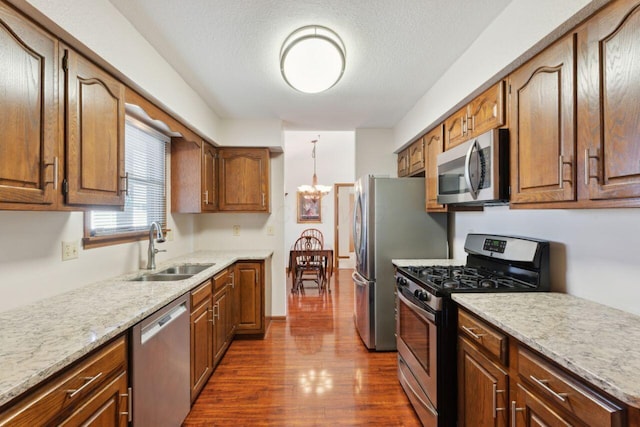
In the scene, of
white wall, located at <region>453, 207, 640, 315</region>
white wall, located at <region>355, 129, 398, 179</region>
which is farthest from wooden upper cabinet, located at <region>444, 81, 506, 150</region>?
white wall, located at <region>355, 129, 398, 179</region>

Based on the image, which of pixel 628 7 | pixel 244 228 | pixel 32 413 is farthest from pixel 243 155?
pixel 628 7

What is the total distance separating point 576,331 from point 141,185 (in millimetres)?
2857


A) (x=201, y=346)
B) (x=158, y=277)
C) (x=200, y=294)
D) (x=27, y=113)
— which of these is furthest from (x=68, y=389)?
(x=158, y=277)

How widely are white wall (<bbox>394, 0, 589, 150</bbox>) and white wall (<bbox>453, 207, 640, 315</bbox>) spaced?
853 mm

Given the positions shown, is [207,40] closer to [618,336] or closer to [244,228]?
Answer: [244,228]

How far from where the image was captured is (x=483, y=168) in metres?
1.66

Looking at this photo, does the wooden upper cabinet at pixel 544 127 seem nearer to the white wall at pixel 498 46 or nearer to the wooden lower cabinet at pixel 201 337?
the white wall at pixel 498 46

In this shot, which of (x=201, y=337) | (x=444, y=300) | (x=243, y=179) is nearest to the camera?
(x=444, y=300)

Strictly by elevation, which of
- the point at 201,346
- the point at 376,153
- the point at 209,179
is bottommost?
the point at 201,346

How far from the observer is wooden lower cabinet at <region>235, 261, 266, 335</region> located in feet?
9.64

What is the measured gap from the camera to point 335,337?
3.03 metres

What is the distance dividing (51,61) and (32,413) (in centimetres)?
125

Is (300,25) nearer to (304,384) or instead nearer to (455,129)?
(455,129)

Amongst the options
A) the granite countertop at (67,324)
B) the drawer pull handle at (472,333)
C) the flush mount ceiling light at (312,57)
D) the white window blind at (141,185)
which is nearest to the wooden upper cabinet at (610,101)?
the drawer pull handle at (472,333)
